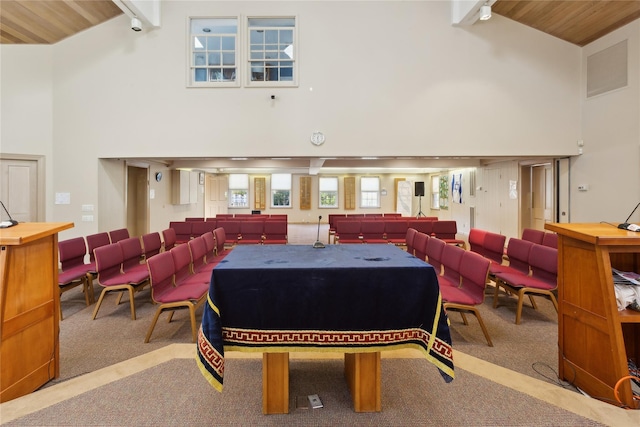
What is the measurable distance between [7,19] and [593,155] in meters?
10.4

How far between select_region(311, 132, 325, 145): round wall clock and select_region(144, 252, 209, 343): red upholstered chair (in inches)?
136

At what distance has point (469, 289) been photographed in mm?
3258

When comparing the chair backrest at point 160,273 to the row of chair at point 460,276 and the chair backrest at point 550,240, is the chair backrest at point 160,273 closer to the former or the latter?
the row of chair at point 460,276

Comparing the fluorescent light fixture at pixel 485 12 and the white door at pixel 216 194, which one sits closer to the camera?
the fluorescent light fixture at pixel 485 12

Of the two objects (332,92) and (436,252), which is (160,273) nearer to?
(436,252)

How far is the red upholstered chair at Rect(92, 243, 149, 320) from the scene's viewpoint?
139 inches

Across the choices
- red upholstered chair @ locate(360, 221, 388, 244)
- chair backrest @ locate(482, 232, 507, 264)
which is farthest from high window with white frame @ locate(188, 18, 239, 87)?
chair backrest @ locate(482, 232, 507, 264)

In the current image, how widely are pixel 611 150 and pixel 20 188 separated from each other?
1065 cm

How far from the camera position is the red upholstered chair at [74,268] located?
3824 millimetres

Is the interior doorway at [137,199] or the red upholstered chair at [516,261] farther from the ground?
the interior doorway at [137,199]

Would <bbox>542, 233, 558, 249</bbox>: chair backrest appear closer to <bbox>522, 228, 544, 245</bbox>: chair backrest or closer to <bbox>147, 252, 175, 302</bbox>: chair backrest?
<bbox>522, 228, 544, 245</bbox>: chair backrest

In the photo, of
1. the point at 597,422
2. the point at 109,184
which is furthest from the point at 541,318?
the point at 109,184

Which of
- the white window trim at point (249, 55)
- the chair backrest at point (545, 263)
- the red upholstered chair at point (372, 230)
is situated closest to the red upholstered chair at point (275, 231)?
the red upholstered chair at point (372, 230)

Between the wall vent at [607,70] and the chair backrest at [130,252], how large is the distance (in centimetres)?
806
